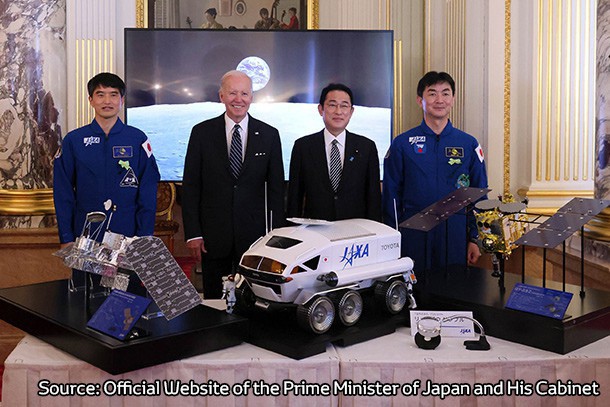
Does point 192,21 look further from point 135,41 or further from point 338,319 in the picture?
point 338,319

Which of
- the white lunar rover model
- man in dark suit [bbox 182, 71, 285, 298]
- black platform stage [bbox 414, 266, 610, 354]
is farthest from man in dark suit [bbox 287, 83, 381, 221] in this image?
the white lunar rover model

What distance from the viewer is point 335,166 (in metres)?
3.54

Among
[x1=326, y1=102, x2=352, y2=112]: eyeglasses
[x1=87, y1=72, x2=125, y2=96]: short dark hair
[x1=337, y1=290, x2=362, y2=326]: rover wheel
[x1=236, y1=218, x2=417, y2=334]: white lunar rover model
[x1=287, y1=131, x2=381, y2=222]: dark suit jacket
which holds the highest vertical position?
[x1=87, y1=72, x2=125, y2=96]: short dark hair

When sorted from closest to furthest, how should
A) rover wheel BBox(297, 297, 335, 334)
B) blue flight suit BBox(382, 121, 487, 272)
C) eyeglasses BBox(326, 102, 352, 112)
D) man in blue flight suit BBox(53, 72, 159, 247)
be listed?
1. rover wheel BBox(297, 297, 335, 334)
2. eyeglasses BBox(326, 102, 352, 112)
3. man in blue flight suit BBox(53, 72, 159, 247)
4. blue flight suit BBox(382, 121, 487, 272)

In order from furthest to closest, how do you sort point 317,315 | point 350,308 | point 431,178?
point 431,178 → point 350,308 → point 317,315

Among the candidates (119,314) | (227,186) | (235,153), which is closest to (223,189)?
(227,186)

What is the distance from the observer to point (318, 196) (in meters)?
3.55

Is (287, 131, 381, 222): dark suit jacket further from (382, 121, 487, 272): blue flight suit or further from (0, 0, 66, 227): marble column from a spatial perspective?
(0, 0, 66, 227): marble column

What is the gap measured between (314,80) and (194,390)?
3.63 metres

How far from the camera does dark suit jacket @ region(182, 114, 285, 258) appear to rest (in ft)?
11.4

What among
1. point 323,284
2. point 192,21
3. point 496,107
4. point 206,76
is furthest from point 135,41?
point 323,284

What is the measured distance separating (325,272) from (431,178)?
5.06 feet

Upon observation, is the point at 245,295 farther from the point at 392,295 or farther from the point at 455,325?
the point at 455,325

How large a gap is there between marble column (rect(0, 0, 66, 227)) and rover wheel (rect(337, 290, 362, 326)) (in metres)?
3.17
